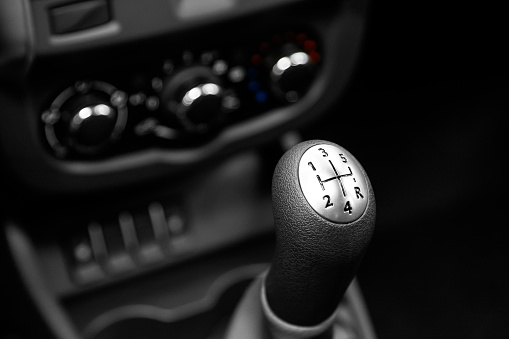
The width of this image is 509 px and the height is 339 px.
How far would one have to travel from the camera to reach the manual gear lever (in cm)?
48

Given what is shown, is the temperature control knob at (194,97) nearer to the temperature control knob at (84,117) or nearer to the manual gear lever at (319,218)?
the temperature control knob at (84,117)

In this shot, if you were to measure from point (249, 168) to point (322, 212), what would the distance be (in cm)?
39

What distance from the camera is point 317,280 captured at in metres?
0.53

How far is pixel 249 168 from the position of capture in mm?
866

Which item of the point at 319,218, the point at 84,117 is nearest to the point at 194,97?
the point at 84,117

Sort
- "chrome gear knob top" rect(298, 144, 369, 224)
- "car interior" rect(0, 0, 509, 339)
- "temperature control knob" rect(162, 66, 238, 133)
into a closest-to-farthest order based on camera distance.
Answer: "chrome gear knob top" rect(298, 144, 369, 224), "car interior" rect(0, 0, 509, 339), "temperature control knob" rect(162, 66, 238, 133)

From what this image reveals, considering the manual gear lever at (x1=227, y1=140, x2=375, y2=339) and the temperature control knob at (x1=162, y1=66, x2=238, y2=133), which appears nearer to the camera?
the manual gear lever at (x1=227, y1=140, x2=375, y2=339)

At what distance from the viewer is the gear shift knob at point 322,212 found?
0.48m

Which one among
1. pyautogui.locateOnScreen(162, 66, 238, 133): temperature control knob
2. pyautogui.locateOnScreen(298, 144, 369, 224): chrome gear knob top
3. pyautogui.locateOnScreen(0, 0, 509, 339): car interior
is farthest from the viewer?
pyautogui.locateOnScreen(162, 66, 238, 133): temperature control knob

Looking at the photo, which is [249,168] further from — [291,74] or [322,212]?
[322,212]

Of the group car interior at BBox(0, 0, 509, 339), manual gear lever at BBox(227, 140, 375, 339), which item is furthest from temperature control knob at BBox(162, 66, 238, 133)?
manual gear lever at BBox(227, 140, 375, 339)

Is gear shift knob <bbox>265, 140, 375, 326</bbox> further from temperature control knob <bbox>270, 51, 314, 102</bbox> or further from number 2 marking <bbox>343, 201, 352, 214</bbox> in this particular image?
temperature control knob <bbox>270, 51, 314, 102</bbox>

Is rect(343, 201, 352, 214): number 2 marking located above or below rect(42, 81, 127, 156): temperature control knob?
above

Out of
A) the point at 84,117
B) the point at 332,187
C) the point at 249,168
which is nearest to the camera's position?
the point at 332,187
